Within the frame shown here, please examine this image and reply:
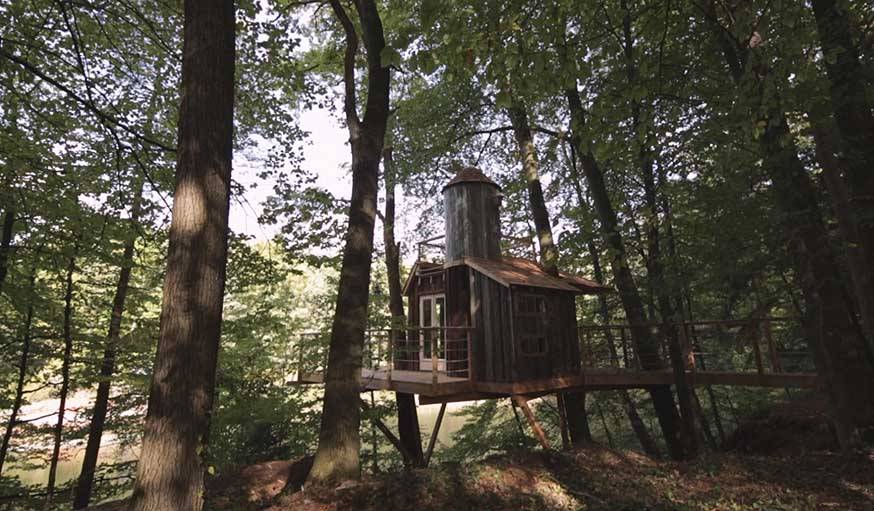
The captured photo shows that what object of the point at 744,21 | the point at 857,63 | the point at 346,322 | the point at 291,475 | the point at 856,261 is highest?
the point at 857,63

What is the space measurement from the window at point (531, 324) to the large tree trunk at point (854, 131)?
584 cm

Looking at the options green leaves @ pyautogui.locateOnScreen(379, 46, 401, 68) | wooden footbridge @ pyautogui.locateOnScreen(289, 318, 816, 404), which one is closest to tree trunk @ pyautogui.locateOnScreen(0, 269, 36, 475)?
wooden footbridge @ pyautogui.locateOnScreen(289, 318, 816, 404)

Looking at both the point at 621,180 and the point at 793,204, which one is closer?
the point at 793,204

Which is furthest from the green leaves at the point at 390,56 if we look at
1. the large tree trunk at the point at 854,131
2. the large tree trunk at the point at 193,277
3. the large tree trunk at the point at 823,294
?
the large tree trunk at the point at 823,294

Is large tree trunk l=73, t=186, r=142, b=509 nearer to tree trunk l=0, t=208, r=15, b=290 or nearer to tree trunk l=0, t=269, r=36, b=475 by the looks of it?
tree trunk l=0, t=269, r=36, b=475

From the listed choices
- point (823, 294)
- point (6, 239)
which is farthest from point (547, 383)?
point (6, 239)

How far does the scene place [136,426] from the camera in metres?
11.5

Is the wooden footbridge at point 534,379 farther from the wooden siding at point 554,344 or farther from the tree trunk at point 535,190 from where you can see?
the tree trunk at point 535,190

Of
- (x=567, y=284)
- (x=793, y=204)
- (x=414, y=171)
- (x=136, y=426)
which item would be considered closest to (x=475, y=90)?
(x=414, y=171)

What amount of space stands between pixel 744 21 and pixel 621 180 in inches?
394

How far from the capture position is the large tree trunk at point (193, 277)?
3.10 m

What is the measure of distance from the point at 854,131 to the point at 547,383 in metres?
6.80

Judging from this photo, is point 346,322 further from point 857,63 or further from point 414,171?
point 414,171

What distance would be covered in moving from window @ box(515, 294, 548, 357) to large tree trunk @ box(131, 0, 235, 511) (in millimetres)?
7512
